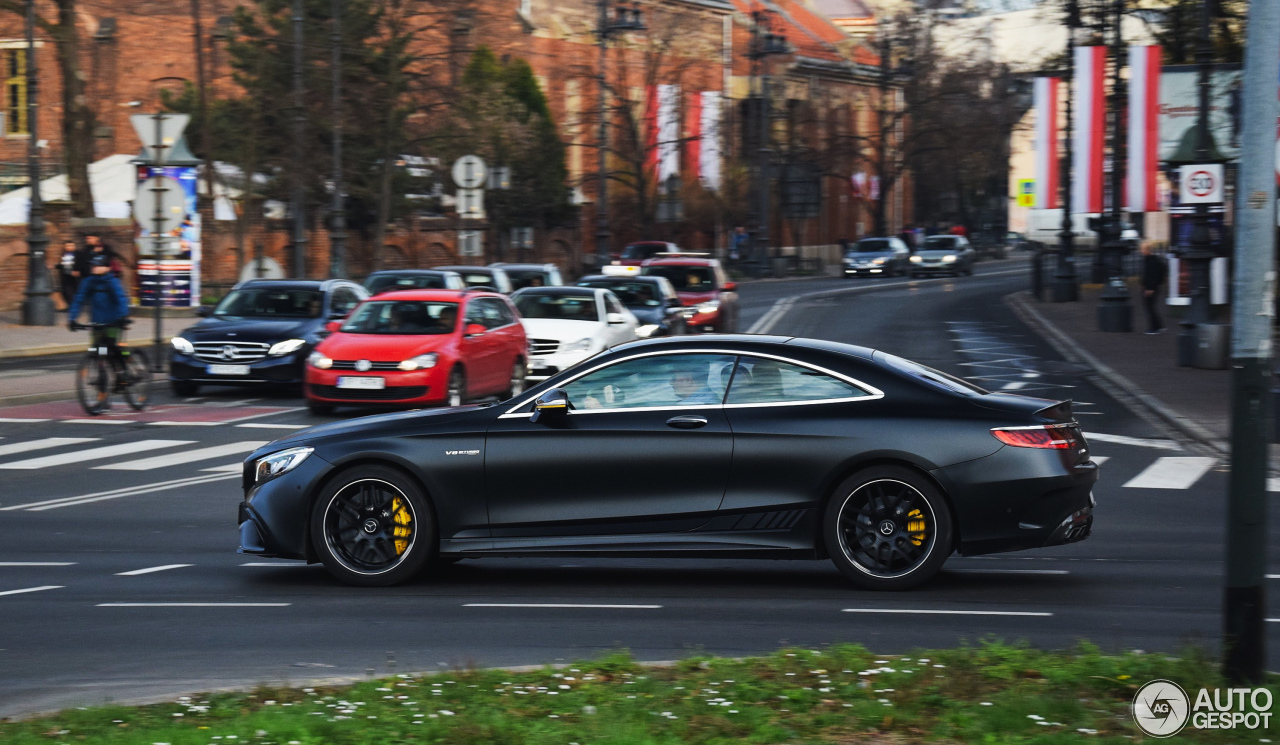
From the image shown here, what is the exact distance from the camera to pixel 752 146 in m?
79.1

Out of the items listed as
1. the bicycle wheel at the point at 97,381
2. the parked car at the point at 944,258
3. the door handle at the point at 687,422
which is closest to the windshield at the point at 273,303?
the bicycle wheel at the point at 97,381

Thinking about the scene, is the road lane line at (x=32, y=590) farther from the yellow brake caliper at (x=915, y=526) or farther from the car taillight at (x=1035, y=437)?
the car taillight at (x=1035, y=437)

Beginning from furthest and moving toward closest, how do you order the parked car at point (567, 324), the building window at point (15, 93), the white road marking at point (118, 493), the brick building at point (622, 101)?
the building window at point (15, 93) < the brick building at point (622, 101) < the parked car at point (567, 324) < the white road marking at point (118, 493)

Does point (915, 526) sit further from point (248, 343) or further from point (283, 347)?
point (248, 343)

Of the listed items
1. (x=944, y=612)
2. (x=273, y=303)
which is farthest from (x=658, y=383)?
(x=273, y=303)

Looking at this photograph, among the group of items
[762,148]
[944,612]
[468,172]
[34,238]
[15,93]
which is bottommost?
[944,612]

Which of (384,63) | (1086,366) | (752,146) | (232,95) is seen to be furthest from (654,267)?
(752,146)

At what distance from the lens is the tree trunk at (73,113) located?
42562 mm

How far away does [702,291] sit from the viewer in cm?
3234

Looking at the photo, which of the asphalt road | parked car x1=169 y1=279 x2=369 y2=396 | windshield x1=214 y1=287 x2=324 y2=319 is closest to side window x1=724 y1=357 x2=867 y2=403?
the asphalt road

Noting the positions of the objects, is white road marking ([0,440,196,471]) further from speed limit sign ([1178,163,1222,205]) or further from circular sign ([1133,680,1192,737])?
speed limit sign ([1178,163,1222,205])

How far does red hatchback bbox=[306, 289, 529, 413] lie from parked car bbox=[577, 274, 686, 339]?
6112mm

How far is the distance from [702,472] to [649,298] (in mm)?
19119

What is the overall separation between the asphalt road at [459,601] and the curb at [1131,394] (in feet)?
8.72
